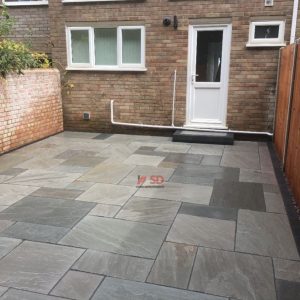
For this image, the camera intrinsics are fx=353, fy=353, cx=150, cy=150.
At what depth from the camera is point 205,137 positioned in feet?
22.9

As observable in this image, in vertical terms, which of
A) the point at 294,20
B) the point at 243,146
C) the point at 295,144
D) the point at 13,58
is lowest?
the point at 243,146

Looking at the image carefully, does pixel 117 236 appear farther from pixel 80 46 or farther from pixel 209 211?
pixel 80 46

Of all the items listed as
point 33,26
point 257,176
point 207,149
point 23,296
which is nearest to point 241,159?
point 207,149

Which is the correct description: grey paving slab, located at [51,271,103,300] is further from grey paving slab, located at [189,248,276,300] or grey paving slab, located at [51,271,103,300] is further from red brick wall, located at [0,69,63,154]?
red brick wall, located at [0,69,63,154]

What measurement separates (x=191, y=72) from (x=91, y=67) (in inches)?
86.7

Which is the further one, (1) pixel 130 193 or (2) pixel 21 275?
(1) pixel 130 193

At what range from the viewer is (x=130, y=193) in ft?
14.0

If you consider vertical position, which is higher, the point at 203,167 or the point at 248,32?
the point at 248,32

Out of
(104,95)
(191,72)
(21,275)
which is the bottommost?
(21,275)

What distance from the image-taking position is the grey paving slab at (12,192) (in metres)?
4.04

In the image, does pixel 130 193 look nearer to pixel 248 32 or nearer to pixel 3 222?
pixel 3 222

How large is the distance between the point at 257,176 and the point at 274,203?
3.30ft

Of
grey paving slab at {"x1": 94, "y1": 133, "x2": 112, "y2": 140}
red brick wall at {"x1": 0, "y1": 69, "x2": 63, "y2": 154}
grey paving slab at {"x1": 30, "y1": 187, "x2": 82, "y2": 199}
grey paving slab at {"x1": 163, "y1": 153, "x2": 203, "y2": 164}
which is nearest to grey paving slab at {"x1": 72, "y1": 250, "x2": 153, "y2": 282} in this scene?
grey paving slab at {"x1": 30, "y1": 187, "x2": 82, "y2": 199}

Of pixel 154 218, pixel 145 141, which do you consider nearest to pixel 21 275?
pixel 154 218
